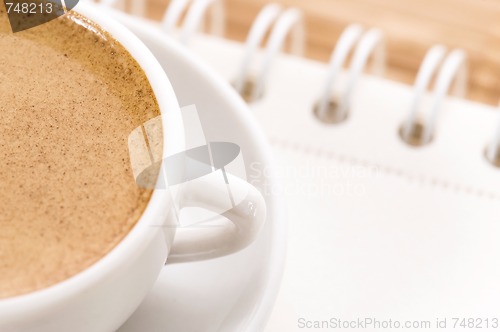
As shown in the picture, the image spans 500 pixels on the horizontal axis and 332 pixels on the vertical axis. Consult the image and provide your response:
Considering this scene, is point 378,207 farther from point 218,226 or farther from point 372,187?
point 218,226

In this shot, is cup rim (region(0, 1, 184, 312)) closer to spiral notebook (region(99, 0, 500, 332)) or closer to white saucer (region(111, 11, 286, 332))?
white saucer (region(111, 11, 286, 332))

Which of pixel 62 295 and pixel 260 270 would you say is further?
pixel 260 270

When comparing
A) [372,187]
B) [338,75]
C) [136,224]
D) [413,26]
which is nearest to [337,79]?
[338,75]

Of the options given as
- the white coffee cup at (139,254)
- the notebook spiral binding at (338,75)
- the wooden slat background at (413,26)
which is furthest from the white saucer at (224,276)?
the wooden slat background at (413,26)

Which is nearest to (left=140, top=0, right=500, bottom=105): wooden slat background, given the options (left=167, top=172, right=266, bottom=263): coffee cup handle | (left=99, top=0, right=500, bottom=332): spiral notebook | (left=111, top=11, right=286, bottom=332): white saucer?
(left=99, top=0, right=500, bottom=332): spiral notebook

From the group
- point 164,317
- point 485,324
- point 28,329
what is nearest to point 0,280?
point 28,329

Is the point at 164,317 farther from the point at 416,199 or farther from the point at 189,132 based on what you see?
the point at 416,199

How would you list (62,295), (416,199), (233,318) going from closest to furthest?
(62,295)
(233,318)
(416,199)
